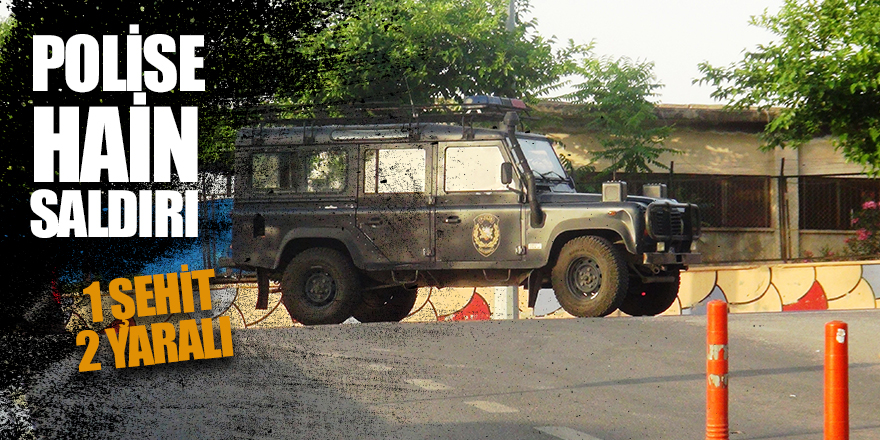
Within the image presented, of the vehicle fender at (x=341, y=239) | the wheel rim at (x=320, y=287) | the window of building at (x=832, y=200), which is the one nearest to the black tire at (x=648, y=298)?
the vehicle fender at (x=341, y=239)

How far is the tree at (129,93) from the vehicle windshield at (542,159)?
2696 millimetres

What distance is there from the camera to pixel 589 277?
39.3 feet

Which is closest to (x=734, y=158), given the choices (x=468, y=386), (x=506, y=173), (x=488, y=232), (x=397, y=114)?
(x=506, y=173)

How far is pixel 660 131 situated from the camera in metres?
23.6

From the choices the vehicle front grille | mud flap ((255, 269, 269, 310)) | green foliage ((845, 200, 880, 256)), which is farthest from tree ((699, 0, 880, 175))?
mud flap ((255, 269, 269, 310))

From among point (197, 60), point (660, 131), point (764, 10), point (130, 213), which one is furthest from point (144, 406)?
point (660, 131)

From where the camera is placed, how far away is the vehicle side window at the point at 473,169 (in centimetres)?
1231

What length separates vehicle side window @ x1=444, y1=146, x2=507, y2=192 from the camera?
1231 cm

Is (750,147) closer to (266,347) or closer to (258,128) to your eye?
(258,128)

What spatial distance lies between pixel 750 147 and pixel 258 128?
627 inches

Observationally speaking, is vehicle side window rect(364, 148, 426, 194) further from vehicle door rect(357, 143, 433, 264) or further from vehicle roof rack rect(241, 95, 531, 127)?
vehicle roof rack rect(241, 95, 531, 127)

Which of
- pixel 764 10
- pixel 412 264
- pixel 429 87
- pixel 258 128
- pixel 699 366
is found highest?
pixel 764 10

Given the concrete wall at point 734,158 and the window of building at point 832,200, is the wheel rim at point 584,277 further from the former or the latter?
the window of building at point 832,200

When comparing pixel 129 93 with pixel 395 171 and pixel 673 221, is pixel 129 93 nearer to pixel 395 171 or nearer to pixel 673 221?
pixel 395 171
